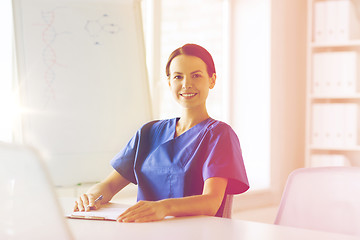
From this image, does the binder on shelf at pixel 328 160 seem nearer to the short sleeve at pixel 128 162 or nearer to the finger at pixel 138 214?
the short sleeve at pixel 128 162

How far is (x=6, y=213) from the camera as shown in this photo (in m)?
0.65

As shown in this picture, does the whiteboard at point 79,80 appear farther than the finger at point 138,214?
Yes

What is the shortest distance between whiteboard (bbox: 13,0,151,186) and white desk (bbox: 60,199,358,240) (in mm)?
1011

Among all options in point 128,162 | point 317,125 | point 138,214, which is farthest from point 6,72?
point 317,125

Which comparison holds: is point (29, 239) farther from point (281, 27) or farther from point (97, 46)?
point (281, 27)

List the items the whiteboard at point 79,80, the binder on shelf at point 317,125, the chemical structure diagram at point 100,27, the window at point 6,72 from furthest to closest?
the binder on shelf at point 317,125, the window at point 6,72, the chemical structure diagram at point 100,27, the whiteboard at point 79,80

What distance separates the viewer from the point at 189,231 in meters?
1.14

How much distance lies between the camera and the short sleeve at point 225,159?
1.38m

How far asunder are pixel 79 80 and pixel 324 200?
4.06 ft

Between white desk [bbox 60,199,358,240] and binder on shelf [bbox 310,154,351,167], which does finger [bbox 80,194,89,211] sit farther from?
binder on shelf [bbox 310,154,351,167]

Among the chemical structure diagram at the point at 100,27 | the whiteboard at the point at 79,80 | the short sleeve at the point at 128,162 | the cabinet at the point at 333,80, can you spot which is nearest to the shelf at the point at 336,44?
the cabinet at the point at 333,80

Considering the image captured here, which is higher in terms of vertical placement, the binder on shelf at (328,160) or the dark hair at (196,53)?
the dark hair at (196,53)

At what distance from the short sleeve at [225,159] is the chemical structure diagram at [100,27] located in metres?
1.07

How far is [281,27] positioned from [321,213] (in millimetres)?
2319
